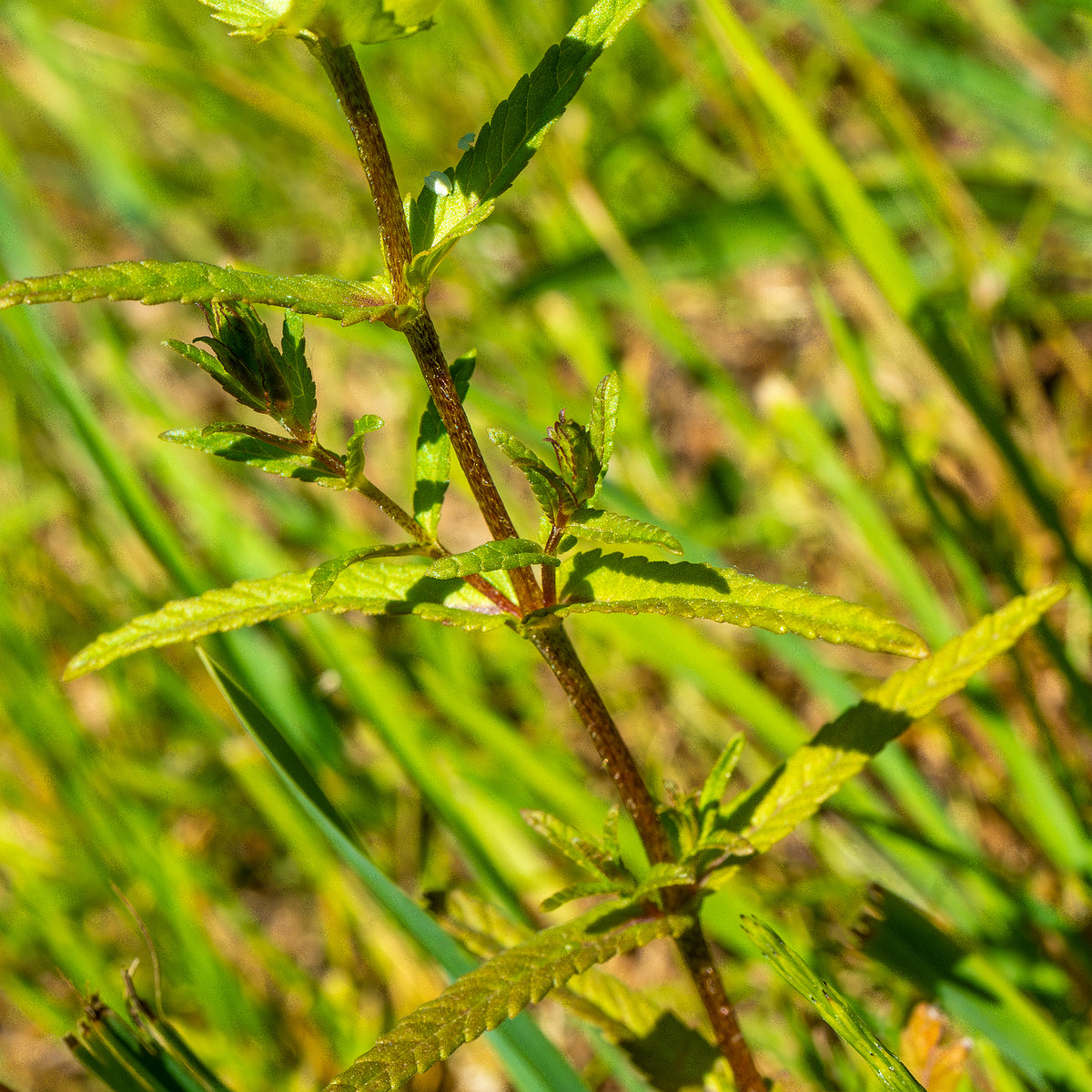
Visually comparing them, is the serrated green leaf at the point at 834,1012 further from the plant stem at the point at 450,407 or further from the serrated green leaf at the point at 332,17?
the serrated green leaf at the point at 332,17

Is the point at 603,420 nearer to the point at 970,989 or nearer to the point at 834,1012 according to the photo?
the point at 834,1012

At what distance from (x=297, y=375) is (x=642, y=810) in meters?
0.52

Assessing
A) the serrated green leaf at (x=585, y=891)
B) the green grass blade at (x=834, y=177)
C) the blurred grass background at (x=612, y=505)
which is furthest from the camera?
the green grass blade at (x=834, y=177)

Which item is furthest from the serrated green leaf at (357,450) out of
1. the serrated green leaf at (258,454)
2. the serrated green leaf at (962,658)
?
the serrated green leaf at (962,658)

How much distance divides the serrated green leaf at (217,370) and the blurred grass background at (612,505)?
0.49 m

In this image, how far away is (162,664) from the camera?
6.83 ft

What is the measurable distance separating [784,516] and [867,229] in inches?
29.9

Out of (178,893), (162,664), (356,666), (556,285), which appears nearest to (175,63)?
(556,285)

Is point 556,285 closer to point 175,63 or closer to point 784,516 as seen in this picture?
point 784,516

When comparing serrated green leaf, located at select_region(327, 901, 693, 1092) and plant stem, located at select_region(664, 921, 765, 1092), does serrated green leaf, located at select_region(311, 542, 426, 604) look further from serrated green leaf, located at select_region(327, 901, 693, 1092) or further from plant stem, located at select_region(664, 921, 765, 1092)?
plant stem, located at select_region(664, 921, 765, 1092)

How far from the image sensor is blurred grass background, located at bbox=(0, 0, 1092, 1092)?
1603 mm

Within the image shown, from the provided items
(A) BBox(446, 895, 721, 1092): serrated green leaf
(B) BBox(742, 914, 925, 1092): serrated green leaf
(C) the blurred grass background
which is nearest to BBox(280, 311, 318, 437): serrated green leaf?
(C) the blurred grass background

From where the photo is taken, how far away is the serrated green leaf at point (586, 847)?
3.23ft

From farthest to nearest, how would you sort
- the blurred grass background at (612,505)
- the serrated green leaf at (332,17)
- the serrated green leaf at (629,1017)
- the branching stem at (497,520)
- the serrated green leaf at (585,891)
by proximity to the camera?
1. the blurred grass background at (612,505)
2. the serrated green leaf at (629,1017)
3. the serrated green leaf at (585,891)
4. the branching stem at (497,520)
5. the serrated green leaf at (332,17)
